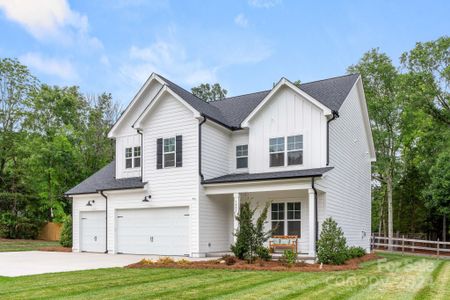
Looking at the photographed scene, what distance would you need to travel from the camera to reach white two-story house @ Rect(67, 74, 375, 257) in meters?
16.7

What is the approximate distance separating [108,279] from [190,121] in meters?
8.85

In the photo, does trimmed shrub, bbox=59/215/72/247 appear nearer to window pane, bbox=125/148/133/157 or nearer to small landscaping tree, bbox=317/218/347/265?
window pane, bbox=125/148/133/157

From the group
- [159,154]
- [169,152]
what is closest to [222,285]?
[169,152]

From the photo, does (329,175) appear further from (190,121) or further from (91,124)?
(91,124)

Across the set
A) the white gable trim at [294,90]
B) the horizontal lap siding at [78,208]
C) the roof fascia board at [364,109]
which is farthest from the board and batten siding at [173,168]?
the roof fascia board at [364,109]

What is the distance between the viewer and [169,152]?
18172 millimetres

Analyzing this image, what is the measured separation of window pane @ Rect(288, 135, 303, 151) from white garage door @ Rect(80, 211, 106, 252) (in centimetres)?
975

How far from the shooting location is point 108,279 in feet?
33.5

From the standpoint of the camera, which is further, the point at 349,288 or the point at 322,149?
the point at 322,149

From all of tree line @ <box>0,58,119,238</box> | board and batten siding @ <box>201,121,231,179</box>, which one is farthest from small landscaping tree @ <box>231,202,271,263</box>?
tree line @ <box>0,58,119,238</box>

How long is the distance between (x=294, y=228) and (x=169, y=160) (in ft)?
19.7

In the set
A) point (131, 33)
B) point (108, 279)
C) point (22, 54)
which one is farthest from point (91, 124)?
point (108, 279)

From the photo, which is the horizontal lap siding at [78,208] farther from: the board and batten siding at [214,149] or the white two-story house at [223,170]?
the board and batten siding at [214,149]

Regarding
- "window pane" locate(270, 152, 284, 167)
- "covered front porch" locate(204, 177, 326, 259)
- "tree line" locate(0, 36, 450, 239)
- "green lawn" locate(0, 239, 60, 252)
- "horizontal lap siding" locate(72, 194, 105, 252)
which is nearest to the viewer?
"covered front porch" locate(204, 177, 326, 259)
